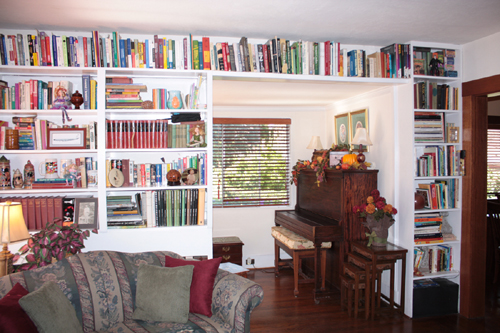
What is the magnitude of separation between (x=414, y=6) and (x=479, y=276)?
275 centimetres

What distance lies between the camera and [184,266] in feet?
7.82

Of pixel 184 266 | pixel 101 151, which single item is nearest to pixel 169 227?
pixel 184 266

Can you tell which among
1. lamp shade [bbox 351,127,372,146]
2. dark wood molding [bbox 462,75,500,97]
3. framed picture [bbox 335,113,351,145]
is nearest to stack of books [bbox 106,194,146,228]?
lamp shade [bbox 351,127,372,146]

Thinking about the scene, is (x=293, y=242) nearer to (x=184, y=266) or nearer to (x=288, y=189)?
(x=288, y=189)

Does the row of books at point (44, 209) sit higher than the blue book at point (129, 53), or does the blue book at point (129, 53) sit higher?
the blue book at point (129, 53)

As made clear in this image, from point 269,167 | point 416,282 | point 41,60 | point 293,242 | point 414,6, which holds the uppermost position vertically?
point 414,6

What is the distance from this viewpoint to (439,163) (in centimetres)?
353

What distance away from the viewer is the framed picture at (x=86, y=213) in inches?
113

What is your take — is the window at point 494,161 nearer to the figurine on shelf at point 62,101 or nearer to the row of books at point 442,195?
the row of books at point 442,195

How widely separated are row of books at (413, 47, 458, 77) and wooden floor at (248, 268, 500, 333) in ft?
8.21

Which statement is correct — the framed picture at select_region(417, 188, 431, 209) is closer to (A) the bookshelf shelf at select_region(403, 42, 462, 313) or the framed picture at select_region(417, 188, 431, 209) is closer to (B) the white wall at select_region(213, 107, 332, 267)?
(A) the bookshelf shelf at select_region(403, 42, 462, 313)

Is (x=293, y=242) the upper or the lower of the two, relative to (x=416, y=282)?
upper

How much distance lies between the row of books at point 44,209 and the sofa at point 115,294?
734 millimetres

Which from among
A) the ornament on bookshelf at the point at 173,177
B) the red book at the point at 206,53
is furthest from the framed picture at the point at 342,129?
the ornament on bookshelf at the point at 173,177
